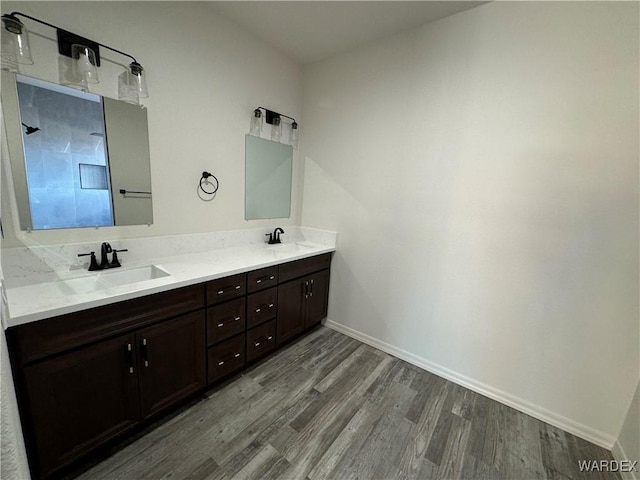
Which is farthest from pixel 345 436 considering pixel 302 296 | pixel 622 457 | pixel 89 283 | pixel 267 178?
pixel 267 178

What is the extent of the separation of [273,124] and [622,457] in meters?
3.42

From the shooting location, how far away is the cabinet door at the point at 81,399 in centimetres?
115

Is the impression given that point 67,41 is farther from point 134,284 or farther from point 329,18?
point 329,18

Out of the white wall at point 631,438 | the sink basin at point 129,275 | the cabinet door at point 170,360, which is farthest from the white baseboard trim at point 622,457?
the sink basin at point 129,275

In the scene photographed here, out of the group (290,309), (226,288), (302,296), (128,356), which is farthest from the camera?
(302,296)

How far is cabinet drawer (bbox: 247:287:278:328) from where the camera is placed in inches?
78.6

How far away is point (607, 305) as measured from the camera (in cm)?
160

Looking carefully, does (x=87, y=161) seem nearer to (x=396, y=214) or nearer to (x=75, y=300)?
(x=75, y=300)

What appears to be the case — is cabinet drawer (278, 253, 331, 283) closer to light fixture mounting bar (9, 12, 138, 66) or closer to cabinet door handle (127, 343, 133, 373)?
cabinet door handle (127, 343, 133, 373)

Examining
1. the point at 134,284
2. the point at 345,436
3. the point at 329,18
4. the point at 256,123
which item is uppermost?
the point at 329,18

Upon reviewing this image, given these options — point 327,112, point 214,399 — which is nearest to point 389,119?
point 327,112

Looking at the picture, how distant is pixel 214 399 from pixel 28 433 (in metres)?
0.91

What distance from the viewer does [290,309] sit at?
2379mm

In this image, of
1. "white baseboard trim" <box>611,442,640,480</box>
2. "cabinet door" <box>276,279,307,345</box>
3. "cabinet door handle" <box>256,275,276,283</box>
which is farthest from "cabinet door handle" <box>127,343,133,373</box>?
"white baseboard trim" <box>611,442,640,480</box>
